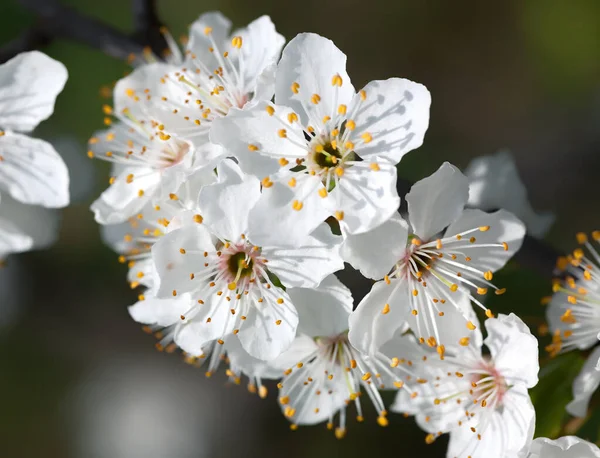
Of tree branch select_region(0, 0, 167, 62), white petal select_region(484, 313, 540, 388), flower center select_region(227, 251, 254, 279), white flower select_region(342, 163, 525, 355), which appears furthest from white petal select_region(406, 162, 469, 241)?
tree branch select_region(0, 0, 167, 62)

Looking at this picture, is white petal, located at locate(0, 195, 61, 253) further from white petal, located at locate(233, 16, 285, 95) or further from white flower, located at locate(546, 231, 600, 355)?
white flower, located at locate(546, 231, 600, 355)

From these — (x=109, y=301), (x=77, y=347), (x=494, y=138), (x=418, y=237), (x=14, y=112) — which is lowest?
(x=77, y=347)

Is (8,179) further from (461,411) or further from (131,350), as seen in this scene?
(131,350)

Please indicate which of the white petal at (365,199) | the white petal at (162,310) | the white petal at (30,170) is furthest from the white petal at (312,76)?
the white petal at (30,170)

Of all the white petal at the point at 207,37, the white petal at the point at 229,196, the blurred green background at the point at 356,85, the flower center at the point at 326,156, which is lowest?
the blurred green background at the point at 356,85

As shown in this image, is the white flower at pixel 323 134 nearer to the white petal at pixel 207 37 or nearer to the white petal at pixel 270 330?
the white petal at pixel 270 330

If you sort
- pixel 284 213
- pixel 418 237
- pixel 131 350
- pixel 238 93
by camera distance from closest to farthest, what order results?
pixel 284 213, pixel 418 237, pixel 238 93, pixel 131 350

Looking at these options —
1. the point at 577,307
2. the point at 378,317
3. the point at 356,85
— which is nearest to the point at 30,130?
the point at 378,317

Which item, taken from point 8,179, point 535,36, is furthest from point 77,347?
point 535,36
